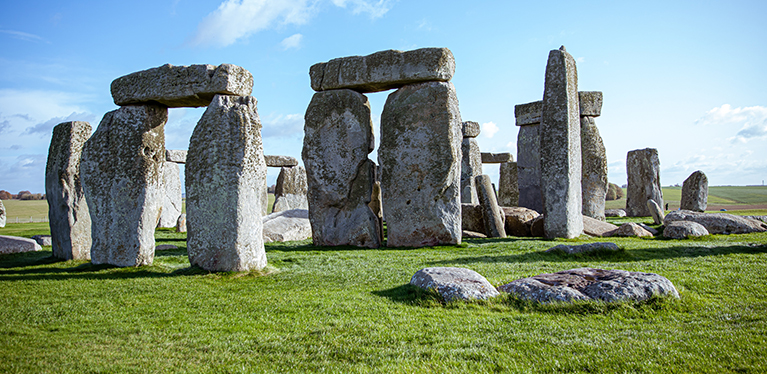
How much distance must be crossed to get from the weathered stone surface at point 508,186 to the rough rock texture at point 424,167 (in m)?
9.90

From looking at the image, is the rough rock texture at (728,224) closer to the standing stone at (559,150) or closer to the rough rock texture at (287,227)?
the standing stone at (559,150)

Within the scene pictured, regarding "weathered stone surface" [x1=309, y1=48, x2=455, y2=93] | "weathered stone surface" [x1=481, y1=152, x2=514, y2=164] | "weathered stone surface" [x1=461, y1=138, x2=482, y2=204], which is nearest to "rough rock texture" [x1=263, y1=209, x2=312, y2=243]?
"weathered stone surface" [x1=309, y1=48, x2=455, y2=93]

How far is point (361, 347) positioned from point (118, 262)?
5.21 m

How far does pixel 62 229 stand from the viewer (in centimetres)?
841

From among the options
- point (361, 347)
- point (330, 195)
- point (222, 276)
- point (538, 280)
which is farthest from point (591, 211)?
point (361, 347)

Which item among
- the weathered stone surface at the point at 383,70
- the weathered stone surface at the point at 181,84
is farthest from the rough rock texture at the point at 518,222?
the weathered stone surface at the point at 181,84

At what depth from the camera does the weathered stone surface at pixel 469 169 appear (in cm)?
1742

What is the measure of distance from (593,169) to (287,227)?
420 inches

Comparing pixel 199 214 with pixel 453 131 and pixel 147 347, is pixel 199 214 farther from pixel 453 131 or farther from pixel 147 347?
pixel 453 131

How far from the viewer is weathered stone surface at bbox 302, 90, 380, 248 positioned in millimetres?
10805

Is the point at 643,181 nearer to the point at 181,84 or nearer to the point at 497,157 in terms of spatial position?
the point at 497,157

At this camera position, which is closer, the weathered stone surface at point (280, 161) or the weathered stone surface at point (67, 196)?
the weathered stone surface at point (67, 196)

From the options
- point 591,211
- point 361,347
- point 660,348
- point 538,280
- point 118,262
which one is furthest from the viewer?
point 591,211

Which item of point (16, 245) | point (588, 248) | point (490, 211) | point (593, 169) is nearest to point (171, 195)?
point (16, 245)
